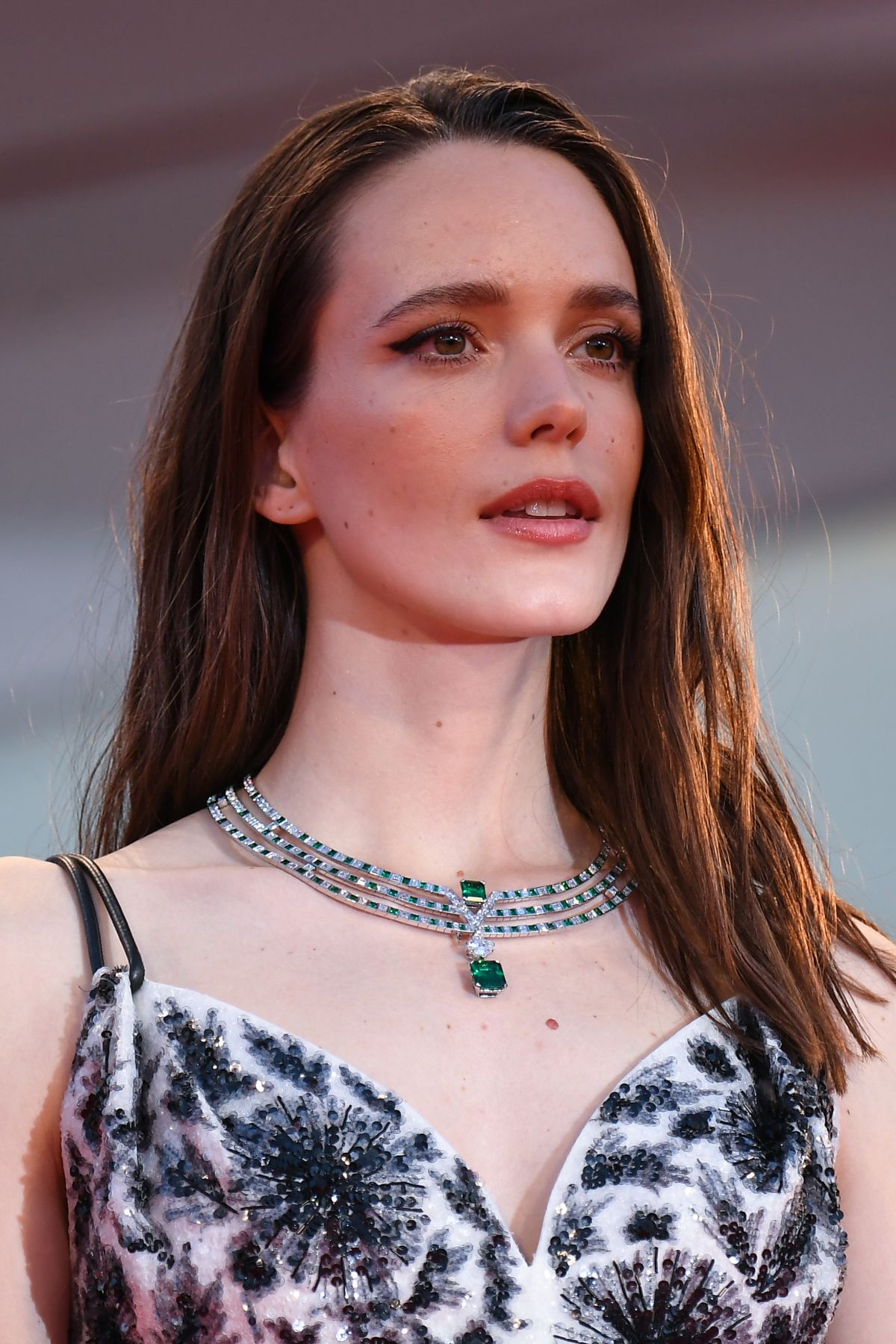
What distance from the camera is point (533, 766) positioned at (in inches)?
68.2

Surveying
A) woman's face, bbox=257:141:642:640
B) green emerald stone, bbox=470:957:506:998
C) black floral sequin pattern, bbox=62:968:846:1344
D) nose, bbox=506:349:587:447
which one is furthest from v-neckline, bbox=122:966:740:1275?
nose, bbox=506:349:587:447

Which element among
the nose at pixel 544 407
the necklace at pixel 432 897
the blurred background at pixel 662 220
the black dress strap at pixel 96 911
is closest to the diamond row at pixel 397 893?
the necklace at pixel 432 897

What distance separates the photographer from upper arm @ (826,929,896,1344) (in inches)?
61.2

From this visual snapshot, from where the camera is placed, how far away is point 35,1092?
1.43 meters

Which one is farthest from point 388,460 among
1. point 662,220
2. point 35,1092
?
point 662,220

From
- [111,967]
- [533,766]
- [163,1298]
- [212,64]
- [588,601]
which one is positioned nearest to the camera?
[163,1298]

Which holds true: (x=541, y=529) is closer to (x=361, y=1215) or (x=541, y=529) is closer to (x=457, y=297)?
(x=457, y=297)

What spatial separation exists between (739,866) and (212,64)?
1385 millimetres

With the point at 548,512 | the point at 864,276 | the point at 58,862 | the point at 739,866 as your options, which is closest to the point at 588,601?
the point at 548,512

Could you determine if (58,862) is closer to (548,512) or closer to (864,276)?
(548,512)

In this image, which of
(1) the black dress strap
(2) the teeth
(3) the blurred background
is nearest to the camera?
(1) the black dress strap

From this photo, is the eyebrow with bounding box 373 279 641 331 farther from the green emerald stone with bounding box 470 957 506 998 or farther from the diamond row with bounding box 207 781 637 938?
the green emerald stone with bounding box 470 957 506 998

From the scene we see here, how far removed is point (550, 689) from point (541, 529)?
12.7 inches

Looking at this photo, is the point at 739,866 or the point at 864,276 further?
the point at 864,276
